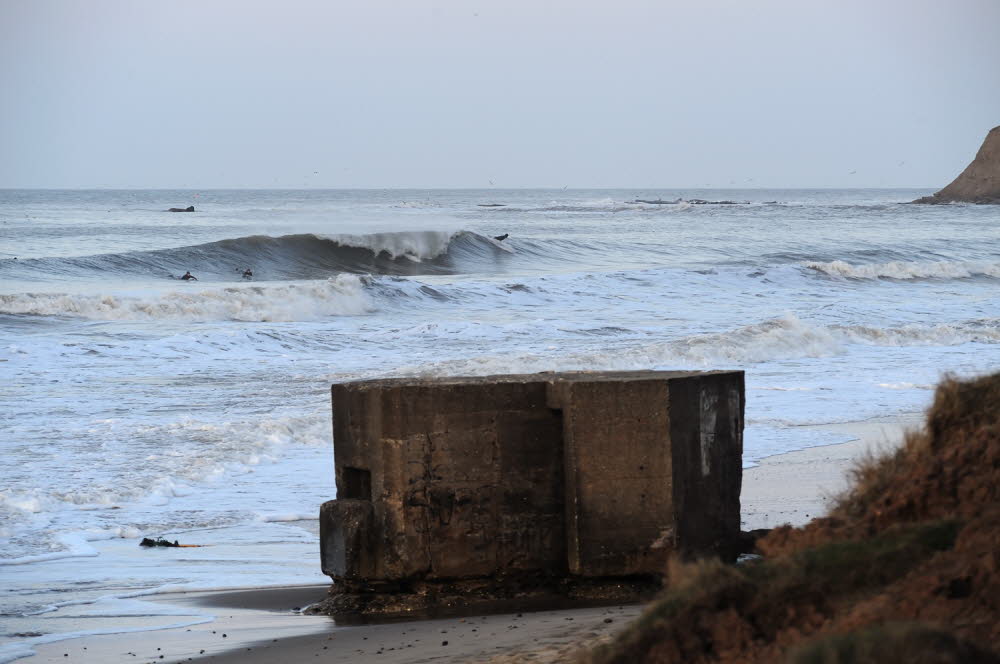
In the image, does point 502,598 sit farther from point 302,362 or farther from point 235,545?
point 302,362

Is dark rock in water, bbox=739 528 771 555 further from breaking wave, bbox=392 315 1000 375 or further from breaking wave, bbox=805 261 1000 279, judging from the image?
breaking wave, bbox=805 261 1000 279

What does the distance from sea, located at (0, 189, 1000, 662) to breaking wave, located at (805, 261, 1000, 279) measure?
0.43ft

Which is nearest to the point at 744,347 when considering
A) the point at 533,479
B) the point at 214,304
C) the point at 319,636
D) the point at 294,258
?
the point at 214,304

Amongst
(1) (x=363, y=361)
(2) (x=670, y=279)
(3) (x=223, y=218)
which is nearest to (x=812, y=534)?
(1) (x=363, y=361)

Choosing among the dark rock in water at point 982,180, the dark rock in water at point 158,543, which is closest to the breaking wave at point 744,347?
the dark rock in water at point 158,543

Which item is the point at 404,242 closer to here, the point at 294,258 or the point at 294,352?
the point at 294,258

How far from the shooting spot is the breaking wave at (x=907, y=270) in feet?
112

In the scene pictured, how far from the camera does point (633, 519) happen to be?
244 inches

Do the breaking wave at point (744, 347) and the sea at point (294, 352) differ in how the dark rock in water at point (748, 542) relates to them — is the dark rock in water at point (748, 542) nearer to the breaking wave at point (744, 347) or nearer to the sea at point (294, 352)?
the sea at point (294, 352)

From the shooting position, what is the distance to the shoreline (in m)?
5.11

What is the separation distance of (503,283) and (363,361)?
12248 mm

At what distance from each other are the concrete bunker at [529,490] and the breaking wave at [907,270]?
2885 cm

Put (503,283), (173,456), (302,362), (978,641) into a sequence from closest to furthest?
(978,641)
(173,456)
(302,362)
(503,283)

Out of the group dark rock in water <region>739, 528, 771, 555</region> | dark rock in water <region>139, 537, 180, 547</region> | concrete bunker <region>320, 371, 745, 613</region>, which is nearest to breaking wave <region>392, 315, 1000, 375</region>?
dark rock in water <region>139, 537, 180, 547</region>
